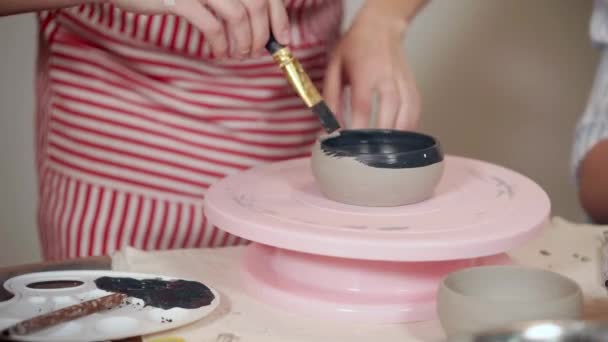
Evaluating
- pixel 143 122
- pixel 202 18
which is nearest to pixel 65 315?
pixel 202 18

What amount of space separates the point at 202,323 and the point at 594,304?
0.34 meters

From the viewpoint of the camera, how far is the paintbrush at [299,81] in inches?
32.6

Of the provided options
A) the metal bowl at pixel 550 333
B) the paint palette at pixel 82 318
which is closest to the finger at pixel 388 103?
the paint palette at pixel 82 318

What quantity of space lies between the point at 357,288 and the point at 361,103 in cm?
35

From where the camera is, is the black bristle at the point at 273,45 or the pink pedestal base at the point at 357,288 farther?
the black bristle at the point at 273,45

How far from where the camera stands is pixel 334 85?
1.01 meters

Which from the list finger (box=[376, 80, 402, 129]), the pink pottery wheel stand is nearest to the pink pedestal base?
Result: the pink pottery wheel stand

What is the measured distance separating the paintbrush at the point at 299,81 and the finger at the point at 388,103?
14cm

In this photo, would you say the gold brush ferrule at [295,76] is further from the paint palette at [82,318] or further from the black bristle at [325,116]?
the paint palette at [82,318]

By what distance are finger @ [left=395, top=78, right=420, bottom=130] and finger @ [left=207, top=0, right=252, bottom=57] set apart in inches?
9.5

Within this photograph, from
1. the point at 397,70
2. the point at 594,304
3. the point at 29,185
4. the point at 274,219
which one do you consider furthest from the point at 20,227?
the point at 594,304

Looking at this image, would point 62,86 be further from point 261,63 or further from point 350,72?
point 350,72

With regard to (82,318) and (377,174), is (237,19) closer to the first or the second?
(377,174)

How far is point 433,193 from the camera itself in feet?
2.58
